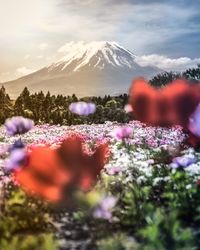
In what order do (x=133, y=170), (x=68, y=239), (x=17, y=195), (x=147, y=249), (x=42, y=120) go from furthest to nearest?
1. (x=42, y=120)
2. (x=133, y=170)
3. (x=17, y=195)
4. (x=68, y=239)
5. (x=147, y=249)

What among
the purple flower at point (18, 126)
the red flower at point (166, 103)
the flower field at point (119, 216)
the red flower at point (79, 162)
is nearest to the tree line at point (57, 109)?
the flower field at point (119, 216)

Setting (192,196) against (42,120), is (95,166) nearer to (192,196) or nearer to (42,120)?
(192,196)

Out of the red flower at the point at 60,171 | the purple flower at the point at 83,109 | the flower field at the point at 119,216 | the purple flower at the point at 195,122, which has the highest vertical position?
the purple flower at the point at 83,109

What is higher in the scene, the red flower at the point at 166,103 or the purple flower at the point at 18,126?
the red flower at the point at 166,103

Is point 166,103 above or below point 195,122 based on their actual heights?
above

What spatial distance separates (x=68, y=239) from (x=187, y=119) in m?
2.74

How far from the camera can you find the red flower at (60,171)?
115 inches

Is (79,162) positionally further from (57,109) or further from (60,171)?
(57,109)

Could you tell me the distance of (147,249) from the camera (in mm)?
4449

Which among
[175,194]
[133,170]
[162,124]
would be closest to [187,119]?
[162,124]

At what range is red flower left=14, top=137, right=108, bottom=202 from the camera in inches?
115

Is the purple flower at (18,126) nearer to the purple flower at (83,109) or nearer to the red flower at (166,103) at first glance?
the purple flower at (83,109)

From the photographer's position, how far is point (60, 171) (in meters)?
2.94

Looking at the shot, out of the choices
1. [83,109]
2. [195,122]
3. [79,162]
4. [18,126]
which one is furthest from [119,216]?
[79,162]
